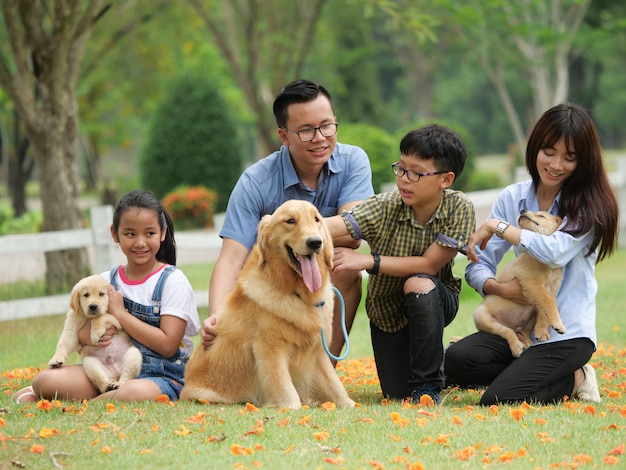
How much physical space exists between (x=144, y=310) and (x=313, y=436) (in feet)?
5.33

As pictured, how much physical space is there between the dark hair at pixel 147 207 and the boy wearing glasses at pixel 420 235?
1074 mm

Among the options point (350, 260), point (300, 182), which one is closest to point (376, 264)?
point (350, 260)

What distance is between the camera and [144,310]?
5184 mm

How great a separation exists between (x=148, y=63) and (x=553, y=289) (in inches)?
978

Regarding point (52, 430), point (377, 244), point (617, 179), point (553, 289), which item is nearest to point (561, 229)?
point (553, 289)

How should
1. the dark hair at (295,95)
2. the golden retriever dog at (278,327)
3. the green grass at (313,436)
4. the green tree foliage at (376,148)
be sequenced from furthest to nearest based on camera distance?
1. the green tree foliage at (376,148)
2. the dark hair at (295,95)
3. the golden retriever dog at (278,327)
4. the green grass at (313,436)

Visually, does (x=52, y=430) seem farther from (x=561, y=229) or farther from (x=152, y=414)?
(x=561, y=229)

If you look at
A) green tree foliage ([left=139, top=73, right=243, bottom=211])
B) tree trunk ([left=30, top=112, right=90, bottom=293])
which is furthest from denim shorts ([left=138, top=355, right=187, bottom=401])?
green tree foliage ([left=139, top=73, right=243, bottom=211])

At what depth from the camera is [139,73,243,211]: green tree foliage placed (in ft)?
69.5

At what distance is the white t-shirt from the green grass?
0.57 metres

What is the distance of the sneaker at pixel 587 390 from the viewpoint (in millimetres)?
5207

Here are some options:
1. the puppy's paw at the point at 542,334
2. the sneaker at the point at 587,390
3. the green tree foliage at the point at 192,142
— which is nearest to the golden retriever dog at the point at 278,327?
the puppy's paw at the point at 542,334

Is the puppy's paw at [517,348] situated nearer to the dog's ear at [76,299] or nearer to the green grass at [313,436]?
the green grass at [313,436]

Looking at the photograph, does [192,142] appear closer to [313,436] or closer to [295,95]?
[295,95]
